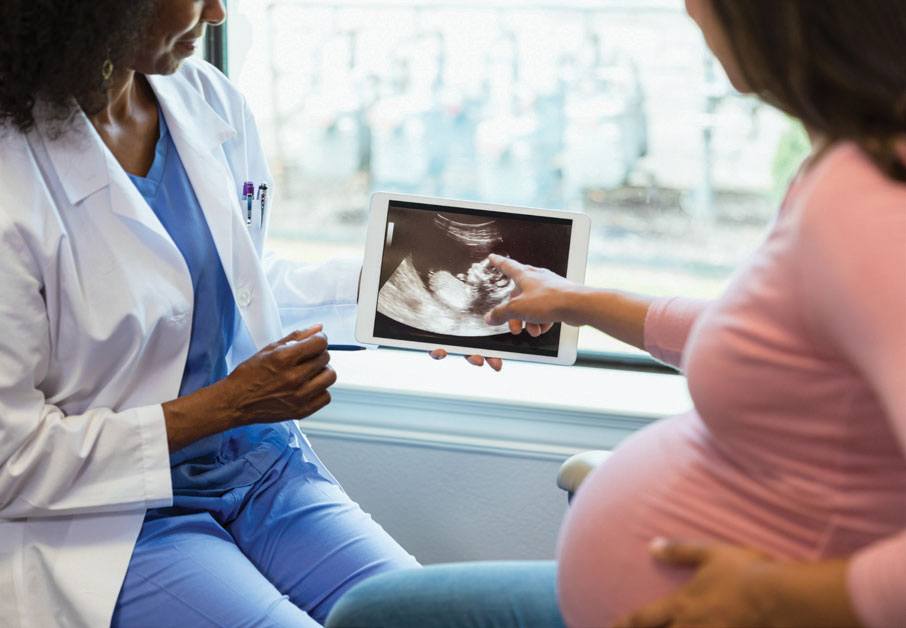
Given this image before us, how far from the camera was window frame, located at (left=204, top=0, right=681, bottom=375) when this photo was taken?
198 cm

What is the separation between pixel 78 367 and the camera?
1279 mm

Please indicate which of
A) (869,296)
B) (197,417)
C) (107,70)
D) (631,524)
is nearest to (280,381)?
(197,417)

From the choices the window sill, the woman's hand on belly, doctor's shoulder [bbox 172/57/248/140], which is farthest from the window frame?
the woman's hand on belly

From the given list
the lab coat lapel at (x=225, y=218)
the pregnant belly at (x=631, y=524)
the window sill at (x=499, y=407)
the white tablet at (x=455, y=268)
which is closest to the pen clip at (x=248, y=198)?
the lab coat lapel at (x=225, y=218)

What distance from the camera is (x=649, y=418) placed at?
71.5 inches

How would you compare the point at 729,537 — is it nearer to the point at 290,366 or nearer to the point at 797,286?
the point at 797,286

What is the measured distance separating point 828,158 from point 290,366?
2.56ft

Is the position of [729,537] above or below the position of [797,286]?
below

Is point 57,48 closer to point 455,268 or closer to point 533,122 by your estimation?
point 455,268

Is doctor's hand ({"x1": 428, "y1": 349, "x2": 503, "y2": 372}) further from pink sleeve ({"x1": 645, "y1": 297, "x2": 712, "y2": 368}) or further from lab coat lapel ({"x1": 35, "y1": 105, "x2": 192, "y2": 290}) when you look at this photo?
lab coat lapel ({"x1": 35, "y1": 105, "x2": 192, "y2": 290})

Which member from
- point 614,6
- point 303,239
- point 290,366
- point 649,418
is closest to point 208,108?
point 290,366

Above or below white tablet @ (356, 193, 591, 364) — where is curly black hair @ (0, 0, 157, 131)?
above

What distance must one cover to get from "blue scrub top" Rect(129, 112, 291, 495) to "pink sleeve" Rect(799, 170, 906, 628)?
2.94 feet

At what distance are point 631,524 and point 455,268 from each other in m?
0.62
